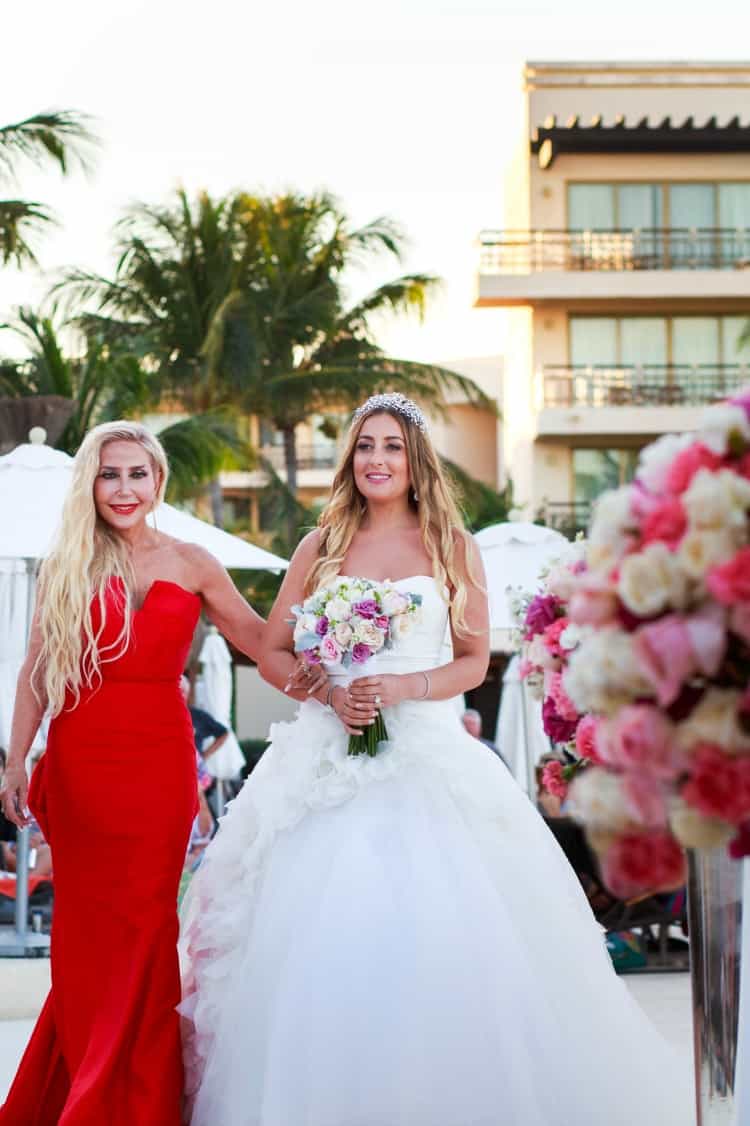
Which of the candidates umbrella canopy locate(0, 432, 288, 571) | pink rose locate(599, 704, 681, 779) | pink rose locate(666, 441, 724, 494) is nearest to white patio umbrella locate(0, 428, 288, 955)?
umbrella canopy locate(0, 432, 288, 571)

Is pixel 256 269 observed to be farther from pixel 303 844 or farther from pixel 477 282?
pixel 303 844

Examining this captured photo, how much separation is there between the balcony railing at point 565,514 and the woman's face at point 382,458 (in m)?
27.3

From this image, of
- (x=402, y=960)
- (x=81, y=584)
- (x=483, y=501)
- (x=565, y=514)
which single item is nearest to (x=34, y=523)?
(x=81, y=584)

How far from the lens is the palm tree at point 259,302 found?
30.9 metres

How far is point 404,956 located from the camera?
4645mm

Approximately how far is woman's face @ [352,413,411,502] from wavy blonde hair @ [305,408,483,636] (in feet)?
0.08

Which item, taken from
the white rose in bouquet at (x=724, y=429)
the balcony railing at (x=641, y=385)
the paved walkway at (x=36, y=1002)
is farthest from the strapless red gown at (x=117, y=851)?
the balcony railing at (x=641, y=385)

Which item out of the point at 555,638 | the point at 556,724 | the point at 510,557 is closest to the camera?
the point at 555,638

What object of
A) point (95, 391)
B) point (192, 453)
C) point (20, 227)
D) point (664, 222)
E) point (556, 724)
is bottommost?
point (556, 724)

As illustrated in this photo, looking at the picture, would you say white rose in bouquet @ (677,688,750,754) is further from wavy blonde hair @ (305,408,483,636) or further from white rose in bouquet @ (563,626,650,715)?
wavy blonde hair @ (305,408,483,636)

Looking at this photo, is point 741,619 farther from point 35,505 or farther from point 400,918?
point 35,505

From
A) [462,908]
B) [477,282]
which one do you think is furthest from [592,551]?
[477,282]

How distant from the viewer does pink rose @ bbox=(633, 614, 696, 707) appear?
226 centimetres

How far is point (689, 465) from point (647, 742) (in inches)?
16.9
